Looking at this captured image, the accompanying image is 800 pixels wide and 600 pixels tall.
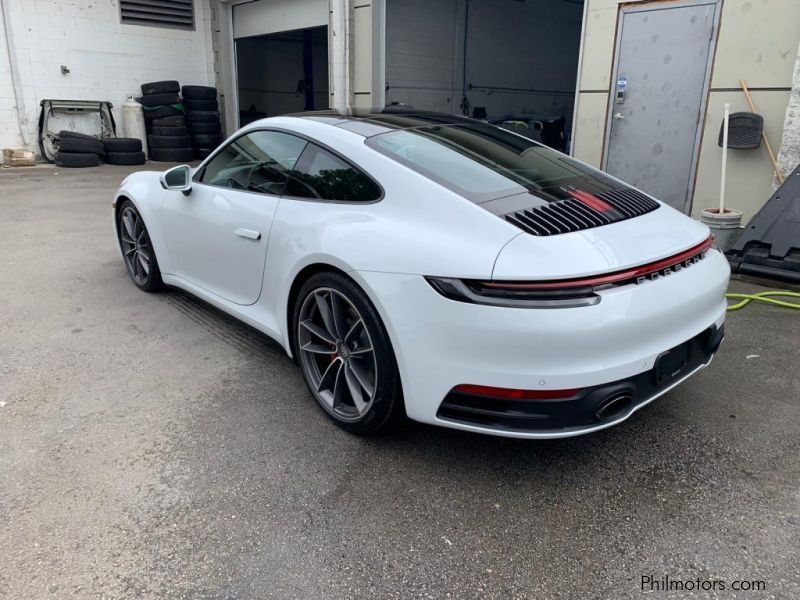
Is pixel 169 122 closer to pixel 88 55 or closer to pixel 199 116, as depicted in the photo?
pixel 199 116

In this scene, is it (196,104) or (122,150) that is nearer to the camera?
(122,150)

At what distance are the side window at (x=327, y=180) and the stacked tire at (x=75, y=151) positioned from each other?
37.0ft

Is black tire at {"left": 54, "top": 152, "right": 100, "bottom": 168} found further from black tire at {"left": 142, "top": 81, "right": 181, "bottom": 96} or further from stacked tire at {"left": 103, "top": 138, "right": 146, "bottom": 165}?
black tire at {"left": 142, "top": 81, "right": 181, "bottom": 96}

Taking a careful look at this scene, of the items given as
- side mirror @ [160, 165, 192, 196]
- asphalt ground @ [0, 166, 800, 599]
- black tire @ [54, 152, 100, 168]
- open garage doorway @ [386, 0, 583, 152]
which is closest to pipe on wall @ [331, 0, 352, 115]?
open garage doorway @ [386, 0, 583, 152]

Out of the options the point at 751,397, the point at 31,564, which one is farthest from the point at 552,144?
the point at 31,564

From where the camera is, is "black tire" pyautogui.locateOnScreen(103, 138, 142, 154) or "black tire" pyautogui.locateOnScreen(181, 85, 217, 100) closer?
"black tire" pyautogui.locateOnScreen(103, 138, 142, 154)

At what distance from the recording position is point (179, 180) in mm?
3887

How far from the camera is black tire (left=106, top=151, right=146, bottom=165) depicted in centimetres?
1295

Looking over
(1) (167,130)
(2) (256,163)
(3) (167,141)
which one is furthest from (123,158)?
(2) (256,163)

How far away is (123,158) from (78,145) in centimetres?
85

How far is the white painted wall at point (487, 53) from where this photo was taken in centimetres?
1275

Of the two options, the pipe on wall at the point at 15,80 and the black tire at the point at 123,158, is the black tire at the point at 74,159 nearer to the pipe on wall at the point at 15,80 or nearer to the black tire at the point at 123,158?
the black tire at the point at 123,158

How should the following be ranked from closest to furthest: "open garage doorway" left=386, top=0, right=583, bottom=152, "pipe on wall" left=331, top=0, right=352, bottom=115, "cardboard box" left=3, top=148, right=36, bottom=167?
"pipe on wall" left=331, top=0, right=352, bottom=115 < "cardboard box" left=3, top=148, right=36, bottom=167 < "open garage doorway" left=386, top=0, right=583, bottom=152

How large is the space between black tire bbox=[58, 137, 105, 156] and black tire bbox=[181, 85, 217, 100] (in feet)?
7.61
